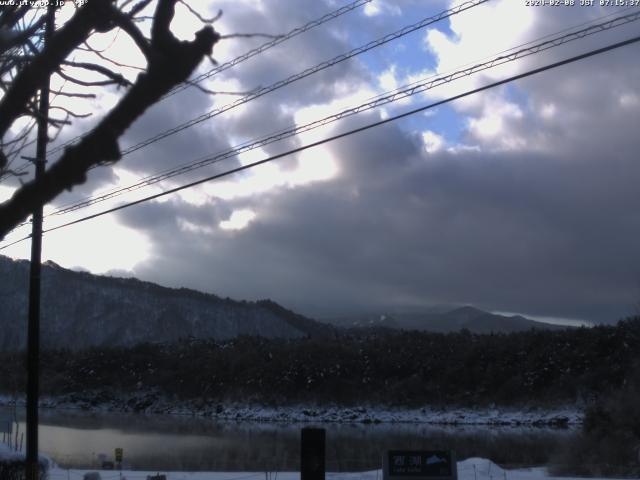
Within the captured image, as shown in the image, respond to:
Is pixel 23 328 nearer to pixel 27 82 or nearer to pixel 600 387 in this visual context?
pixel 600 387

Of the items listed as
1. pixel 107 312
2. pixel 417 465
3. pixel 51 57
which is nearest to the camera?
pixel 51 57

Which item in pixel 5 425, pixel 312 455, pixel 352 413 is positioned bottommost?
pixel 352 413

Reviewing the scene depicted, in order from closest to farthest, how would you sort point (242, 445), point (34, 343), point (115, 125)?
point (115, 125), point (34, 343), point (242, 445)

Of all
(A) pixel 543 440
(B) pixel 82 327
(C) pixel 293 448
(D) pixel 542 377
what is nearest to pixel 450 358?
(D) pixel 542 377

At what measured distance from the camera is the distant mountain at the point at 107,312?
5054 inches

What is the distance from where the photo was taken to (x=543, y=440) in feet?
150

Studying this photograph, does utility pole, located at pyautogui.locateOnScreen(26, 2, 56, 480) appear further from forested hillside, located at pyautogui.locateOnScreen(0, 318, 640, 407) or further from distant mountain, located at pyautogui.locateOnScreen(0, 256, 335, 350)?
distant mountain, located at pyautogui.locateOnScreen(0, 256, 335, 350)

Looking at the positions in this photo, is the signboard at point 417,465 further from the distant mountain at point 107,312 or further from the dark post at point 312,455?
the distant mountain at point 107,312

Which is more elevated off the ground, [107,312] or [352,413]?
[107,312]

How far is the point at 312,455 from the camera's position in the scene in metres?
11.6

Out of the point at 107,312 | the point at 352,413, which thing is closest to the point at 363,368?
the point at 352,413

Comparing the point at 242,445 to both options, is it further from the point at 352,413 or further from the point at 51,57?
the point at 51,57

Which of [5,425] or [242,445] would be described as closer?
[5,425]

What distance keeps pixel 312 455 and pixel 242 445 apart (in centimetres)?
3153
